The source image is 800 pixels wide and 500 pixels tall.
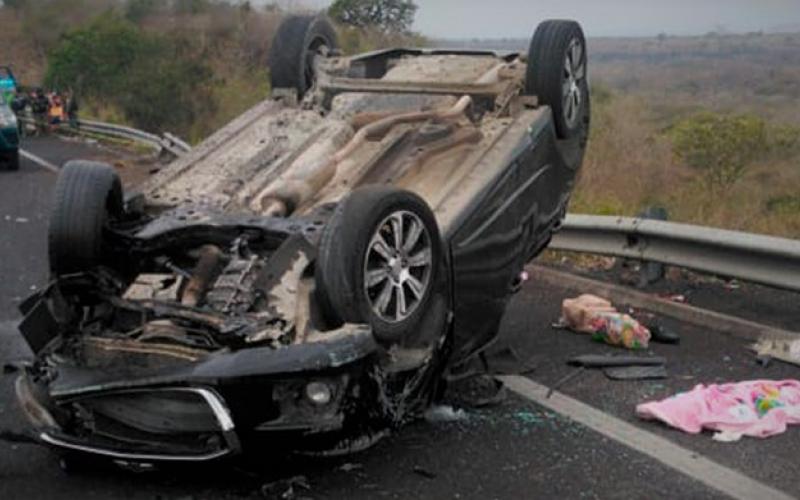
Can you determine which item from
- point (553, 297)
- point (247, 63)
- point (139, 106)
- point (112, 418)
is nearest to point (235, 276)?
point (112, 418)

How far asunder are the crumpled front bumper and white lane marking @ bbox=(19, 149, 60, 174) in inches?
566

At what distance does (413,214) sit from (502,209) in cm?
91

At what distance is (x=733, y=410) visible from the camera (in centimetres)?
502

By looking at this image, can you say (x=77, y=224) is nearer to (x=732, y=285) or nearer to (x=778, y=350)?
(x=778, y=350)

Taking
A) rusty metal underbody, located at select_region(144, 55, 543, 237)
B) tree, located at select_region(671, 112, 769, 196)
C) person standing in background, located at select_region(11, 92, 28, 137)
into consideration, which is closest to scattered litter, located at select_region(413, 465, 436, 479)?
rusty metal underbody, located at select_region(144, 55, 543, 237)

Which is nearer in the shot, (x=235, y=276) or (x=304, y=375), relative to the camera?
(x=304, y=375)

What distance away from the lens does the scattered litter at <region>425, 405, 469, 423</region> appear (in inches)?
203

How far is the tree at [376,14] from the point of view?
30.9 meters

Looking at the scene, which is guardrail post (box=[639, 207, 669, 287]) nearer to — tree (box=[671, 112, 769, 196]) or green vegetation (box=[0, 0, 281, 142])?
tree (box=[671, 112, 769, 196])

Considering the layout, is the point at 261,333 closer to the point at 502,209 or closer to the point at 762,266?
the point at 502,209

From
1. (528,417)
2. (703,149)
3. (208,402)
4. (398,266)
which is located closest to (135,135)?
(703,149)

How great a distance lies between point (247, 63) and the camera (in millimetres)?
32688

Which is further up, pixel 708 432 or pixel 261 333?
pixel 261 333

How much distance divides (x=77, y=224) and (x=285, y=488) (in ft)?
5.09
